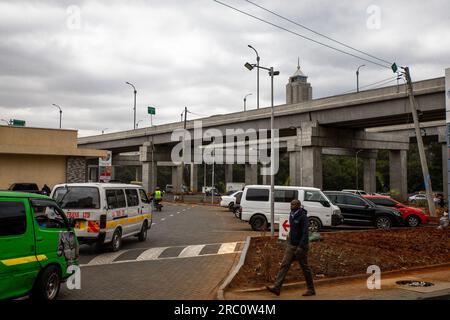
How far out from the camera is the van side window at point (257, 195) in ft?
68.3

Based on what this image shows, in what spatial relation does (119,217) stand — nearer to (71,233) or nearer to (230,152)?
(71,233)

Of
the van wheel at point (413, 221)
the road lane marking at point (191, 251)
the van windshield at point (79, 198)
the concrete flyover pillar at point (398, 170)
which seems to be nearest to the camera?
the van windshield at point (79, 198)

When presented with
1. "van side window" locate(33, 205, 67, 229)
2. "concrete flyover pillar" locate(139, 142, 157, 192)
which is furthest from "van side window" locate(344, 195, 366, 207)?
"concrete flyover pillar" locate(139, 142, 157, 192)

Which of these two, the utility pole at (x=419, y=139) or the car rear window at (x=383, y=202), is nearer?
the car rear window at (x=383, y=202)

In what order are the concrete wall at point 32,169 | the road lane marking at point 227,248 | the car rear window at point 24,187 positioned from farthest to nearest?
the concrete wall at point 32,169, the car rear window at point 24,187, the road lane marking at point 227,248

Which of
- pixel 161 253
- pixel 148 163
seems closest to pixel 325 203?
pixel 161 253

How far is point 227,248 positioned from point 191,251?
4.53 ft

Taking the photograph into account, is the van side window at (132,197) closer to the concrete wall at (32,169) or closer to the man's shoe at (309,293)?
the man's shoe at (309,293)

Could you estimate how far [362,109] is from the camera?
38312 mm

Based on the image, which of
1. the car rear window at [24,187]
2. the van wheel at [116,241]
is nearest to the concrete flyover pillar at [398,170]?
the car rear window at [24,187]

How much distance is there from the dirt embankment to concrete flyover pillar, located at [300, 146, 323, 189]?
956 inches

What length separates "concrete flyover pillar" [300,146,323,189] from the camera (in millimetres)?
42312

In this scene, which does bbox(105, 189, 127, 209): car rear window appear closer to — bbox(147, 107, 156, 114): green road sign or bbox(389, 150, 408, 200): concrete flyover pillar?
bbox(147, 107, 156, 114): green road sign
